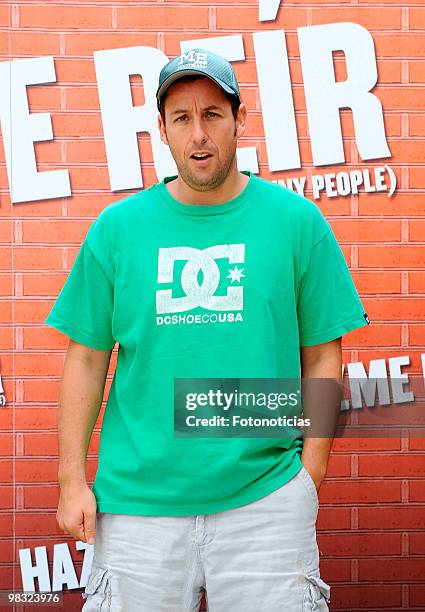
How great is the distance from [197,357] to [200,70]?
2.27 feet

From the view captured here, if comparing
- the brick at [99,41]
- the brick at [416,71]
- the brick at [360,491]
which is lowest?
the brick at [360,491]

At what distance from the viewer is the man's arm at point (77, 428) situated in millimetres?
2334

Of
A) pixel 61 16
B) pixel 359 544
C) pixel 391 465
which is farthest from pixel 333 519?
pixel 61 16

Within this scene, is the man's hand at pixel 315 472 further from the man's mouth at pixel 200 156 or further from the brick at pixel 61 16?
the brick at pixel 61 16

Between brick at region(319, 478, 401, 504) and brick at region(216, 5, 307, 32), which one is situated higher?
brick at region(216, 5, 307, 32)

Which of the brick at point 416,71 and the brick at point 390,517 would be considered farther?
the brick at point 390,517

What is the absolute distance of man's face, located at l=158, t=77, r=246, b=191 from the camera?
2.35 meters

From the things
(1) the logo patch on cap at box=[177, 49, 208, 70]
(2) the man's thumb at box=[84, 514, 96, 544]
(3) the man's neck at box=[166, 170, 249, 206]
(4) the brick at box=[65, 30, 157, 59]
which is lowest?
(2) the man's thumb at box=[84, 514, 96, 544]

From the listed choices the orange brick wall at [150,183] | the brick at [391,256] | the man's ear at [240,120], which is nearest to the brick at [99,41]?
the orange brick wall at [150,183]

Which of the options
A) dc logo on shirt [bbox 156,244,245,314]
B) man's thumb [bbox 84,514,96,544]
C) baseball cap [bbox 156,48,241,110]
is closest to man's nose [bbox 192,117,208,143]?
baseball cap [bbox 156,48,241,110]

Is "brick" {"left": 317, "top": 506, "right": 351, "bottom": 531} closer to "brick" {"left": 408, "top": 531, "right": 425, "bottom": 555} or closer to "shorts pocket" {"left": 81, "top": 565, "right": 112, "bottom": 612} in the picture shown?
"brick" {"left": 408, "top": 531, "right": 425, "bottom": 555}

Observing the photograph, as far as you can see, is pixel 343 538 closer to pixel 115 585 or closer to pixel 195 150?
pixel 115 585

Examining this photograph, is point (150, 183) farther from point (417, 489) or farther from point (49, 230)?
point (417, 489)

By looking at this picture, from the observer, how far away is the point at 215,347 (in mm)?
2270
